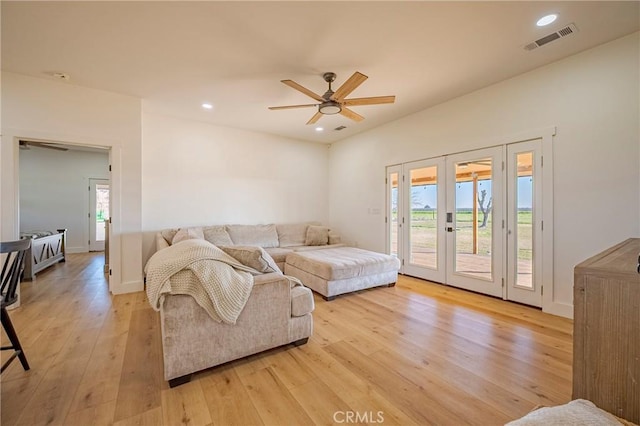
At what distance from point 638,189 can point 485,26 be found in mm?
2178

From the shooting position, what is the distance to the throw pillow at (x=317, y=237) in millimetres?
5316

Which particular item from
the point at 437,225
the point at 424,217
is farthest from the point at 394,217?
the point at 437,225

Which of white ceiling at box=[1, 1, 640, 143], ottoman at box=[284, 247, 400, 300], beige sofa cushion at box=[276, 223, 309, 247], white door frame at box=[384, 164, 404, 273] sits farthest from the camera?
beige sofa cushion at box=[276, 223, 309, 247]

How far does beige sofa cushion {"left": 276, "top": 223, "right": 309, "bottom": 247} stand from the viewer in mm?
5465

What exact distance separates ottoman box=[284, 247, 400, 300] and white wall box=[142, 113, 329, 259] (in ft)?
6.19

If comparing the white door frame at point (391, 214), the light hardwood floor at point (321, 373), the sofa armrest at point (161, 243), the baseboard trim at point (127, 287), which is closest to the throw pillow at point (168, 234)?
the sofa armrest at point (161, 243)

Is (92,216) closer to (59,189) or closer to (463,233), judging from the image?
(59,189)

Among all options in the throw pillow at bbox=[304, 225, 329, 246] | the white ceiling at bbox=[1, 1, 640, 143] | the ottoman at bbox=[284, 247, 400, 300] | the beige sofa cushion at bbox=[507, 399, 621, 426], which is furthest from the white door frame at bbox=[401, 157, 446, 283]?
the beige sofa cushion at bbox=[507, 399, 621, 426]

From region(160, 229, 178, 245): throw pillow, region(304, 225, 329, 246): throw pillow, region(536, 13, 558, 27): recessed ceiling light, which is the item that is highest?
region(536, 13, 558, 27): recessed ceiling light

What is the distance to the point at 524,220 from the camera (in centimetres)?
332

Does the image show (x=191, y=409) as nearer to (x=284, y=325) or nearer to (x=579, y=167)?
(x=284, y=325)

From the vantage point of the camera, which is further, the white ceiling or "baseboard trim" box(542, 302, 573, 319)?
"baseboard trim" box(542, 302, 573, 319)

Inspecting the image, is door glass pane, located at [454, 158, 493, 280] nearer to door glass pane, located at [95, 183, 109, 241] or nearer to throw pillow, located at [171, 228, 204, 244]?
throw pillow, located at [171, 228, 204, 244]

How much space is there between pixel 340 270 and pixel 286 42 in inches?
107
